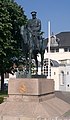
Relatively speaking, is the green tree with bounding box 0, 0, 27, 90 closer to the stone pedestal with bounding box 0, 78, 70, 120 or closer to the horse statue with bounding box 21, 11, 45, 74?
the horse statue with bounding box 21, 11, 45, 74

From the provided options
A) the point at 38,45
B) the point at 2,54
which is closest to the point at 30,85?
the point at 38,45

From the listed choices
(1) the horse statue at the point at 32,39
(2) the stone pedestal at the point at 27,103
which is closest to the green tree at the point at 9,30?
(1) the horse statue at the point at 32,39

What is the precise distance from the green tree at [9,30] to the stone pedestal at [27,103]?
18.2 m

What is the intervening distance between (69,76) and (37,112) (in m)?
40.6

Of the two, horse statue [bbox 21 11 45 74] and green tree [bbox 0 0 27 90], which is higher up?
green tree [bbox 0 0 27 90]

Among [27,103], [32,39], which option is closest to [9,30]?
[32,39]

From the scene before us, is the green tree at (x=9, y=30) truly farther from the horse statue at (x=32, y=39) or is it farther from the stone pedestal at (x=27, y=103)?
the stone pedestal at (x=27, y=103)

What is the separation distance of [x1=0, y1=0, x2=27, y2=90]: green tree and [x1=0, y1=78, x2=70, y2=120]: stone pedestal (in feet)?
59.7

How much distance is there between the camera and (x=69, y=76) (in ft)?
177

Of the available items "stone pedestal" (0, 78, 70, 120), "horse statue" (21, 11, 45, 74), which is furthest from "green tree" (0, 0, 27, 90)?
"stone pedestal" (0, 78, 70, 120)

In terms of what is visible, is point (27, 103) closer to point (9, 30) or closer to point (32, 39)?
point (32, 39)

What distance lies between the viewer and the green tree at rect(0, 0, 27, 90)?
33.7 metres

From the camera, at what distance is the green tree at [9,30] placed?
3366 cm

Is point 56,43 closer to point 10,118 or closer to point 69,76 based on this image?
point 69,76
